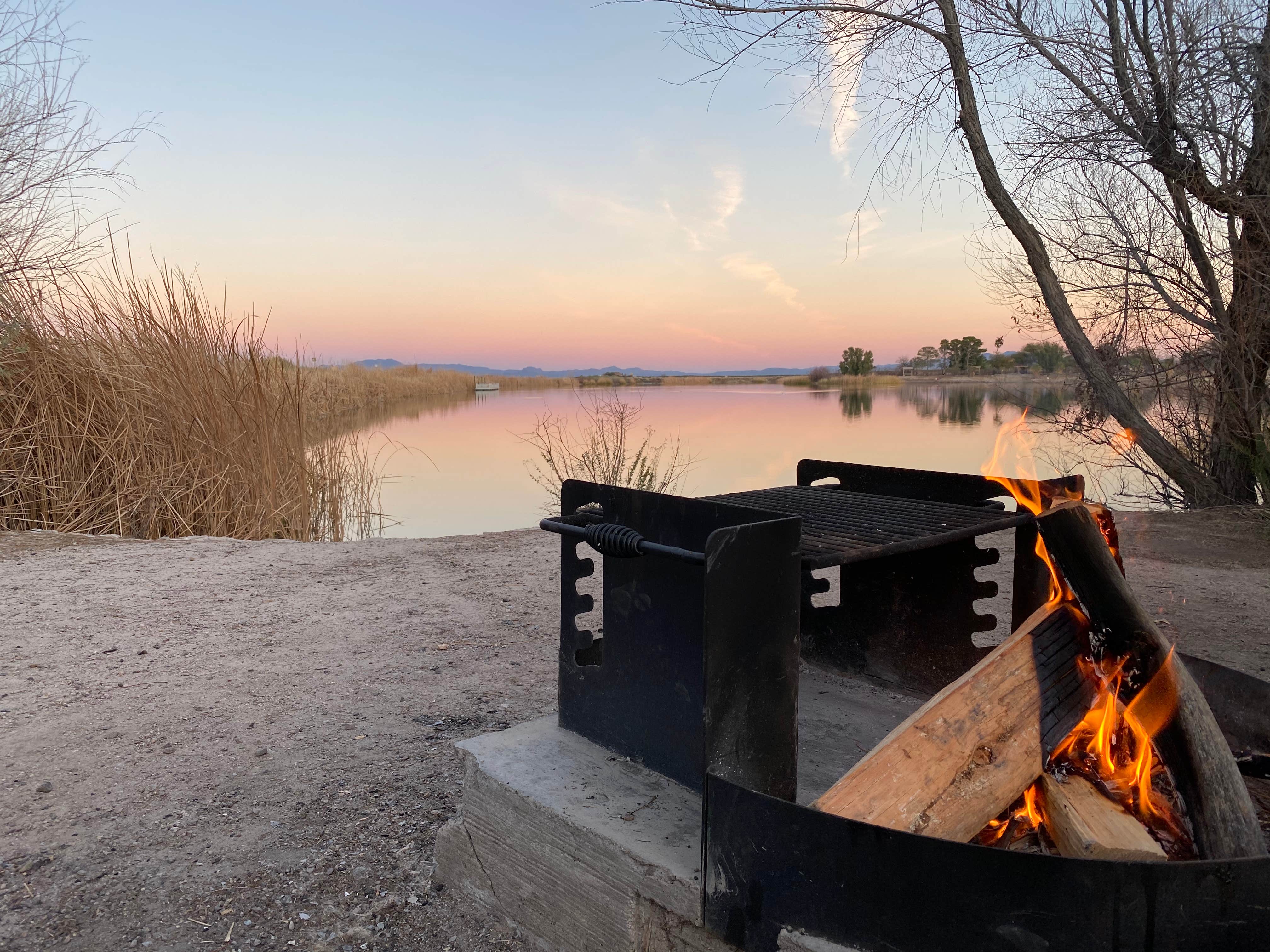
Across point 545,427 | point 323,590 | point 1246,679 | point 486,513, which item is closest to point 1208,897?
point 1246,679

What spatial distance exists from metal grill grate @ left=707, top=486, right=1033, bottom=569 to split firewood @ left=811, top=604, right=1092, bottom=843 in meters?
0.21

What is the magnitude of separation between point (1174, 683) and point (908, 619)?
0.69 m

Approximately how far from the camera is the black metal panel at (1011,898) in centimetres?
97

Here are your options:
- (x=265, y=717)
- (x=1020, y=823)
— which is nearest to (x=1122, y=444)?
(x=1020, y=823)

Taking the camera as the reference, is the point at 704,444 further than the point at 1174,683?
Yes

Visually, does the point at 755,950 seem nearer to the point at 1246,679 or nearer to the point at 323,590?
the point at 1246,679

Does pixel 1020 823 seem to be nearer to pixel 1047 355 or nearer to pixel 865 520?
pixel 865 520

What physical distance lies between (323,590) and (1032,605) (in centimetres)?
321

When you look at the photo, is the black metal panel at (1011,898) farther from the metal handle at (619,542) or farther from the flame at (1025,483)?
the flame at (1025,483)

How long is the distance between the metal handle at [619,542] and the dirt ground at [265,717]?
76 cm

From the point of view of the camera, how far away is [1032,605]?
71.7 inches

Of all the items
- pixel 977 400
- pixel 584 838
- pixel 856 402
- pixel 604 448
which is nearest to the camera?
pixel 584 838

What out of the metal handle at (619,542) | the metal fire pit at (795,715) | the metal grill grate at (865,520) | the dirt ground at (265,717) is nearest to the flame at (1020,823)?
the metal fire pit at (795,715)

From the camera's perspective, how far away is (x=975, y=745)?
129 cm
